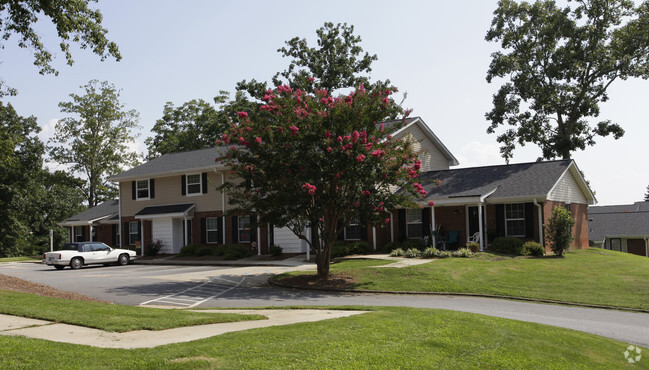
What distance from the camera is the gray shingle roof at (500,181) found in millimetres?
26464

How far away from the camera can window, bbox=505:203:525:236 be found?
2662 cm

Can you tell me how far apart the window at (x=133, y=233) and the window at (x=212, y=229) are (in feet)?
21.2

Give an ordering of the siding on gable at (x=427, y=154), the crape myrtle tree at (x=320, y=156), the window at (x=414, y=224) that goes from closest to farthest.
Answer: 1. the crape myrtle tree at (x=320, y=156)
2. the window at (x=414, y=224)
3. the siding on gable at (x=427, y=154)

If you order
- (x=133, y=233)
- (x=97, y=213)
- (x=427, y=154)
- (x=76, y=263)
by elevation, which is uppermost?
(x=427, y=154)

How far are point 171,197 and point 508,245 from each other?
21.6 m

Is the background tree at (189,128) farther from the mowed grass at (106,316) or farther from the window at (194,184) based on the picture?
the mowed grass at (106,316)

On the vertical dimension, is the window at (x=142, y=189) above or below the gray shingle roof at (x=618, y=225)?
above

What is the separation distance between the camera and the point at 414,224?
94.4ft

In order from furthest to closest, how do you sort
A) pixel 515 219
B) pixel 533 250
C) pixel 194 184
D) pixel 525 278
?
pixel 194 184 < pixel 515 219 < pixel 533 250 < pixel 525 278

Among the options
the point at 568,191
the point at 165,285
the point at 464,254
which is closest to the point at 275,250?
the point at 464,254

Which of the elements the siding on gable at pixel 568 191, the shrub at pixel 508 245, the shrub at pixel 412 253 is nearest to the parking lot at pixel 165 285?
the shrub at pixel 412 253

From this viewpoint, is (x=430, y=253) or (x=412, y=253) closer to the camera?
(x=430, y=253)

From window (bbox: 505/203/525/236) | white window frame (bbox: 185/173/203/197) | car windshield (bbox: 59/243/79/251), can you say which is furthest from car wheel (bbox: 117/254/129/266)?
window (bbox: 505/203/525/236)

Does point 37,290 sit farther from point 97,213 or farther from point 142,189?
point 97,213
